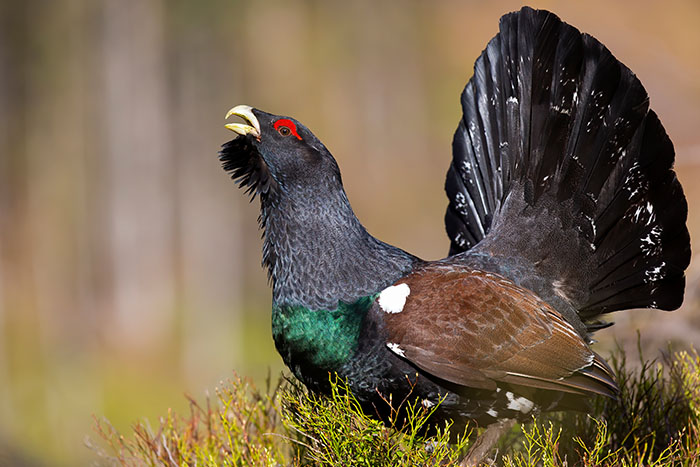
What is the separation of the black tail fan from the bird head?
33.9 inches

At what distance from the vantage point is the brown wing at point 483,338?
268 cm

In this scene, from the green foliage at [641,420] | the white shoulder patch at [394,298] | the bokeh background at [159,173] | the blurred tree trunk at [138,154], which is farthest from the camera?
the blurred tree trunk at [138,154]

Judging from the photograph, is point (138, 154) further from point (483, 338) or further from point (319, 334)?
point (483, 338)

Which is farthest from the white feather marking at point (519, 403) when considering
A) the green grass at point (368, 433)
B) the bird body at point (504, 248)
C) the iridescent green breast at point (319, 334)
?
the iridescent green breast at point (319, 334)

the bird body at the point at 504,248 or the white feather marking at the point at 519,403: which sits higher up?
the bird body at the point at 504,248

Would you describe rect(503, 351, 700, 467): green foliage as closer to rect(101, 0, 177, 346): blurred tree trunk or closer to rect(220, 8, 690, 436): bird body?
rect(220, 8, 690, 436): bird body

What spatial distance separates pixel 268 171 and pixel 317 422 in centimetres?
110

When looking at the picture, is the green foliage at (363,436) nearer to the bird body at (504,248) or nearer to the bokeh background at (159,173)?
the bird body at (504,248)

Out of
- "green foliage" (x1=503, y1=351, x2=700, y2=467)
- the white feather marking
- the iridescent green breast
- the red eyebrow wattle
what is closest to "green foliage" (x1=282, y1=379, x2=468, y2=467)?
the iridescent green breast

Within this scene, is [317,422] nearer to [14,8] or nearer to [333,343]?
[333,343]

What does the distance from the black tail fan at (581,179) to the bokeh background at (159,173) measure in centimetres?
1180

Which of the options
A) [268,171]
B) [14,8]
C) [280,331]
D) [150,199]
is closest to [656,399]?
[280,331]

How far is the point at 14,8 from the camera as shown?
16.3m

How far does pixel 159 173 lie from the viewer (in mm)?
17469
